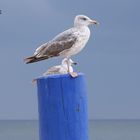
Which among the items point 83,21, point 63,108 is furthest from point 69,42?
point 63,108

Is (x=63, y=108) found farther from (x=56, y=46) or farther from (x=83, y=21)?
(x=83, y=21)

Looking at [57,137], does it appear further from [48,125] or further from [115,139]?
[115,139]

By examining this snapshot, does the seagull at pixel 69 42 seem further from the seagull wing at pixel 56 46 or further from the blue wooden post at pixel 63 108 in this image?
the blue wooden post at pixel 63 108

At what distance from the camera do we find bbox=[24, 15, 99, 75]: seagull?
393 inches

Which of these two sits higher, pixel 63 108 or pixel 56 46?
pixel 56 46

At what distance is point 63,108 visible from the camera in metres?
8.07

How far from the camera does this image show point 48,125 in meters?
8.15

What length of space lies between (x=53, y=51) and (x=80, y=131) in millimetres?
2154

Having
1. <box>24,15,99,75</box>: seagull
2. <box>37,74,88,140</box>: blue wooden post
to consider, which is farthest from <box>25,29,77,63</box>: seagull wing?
<box>37,74,88,140</box>: blue wooden post

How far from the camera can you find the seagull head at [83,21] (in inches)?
398

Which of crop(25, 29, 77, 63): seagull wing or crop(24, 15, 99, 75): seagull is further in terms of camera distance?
crop(24, 15, 99, 75): seagull

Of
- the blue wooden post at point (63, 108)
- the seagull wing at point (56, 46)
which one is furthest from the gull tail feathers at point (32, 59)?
the blue wooden post at point (63, 108)

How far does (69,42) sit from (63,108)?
241 centimetres

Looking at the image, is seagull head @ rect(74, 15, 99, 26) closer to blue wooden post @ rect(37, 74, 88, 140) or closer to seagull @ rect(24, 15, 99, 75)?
seagull @ rect(24, 15, 99, 75)
